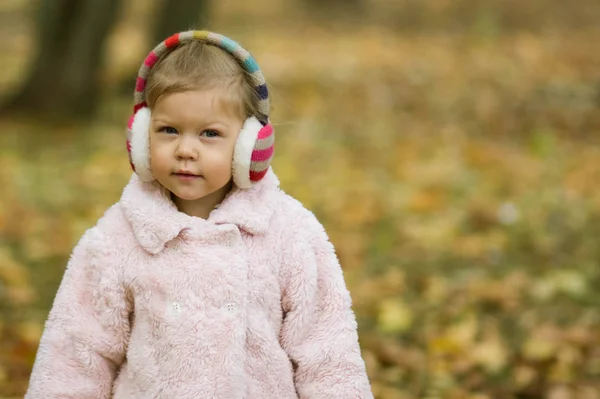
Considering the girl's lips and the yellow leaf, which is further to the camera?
the yellow leaf

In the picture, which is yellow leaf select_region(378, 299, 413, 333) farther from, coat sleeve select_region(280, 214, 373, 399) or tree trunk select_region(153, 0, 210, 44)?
tree trunk select_region(153, 0, 210, 44)

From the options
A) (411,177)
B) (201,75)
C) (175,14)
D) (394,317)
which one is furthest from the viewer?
(175,14)

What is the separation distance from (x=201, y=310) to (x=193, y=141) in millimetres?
432

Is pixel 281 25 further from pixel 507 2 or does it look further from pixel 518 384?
pixel 518 384

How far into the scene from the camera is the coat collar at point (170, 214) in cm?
247

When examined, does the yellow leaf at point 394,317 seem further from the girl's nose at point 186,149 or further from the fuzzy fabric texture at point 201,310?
the girl's nose at point 186,149

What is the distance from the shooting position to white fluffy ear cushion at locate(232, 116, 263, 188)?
248 centimetres

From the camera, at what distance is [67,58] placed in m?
9.38

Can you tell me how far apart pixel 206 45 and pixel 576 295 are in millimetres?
3133

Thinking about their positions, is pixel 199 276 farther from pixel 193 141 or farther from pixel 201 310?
pixel 193 141

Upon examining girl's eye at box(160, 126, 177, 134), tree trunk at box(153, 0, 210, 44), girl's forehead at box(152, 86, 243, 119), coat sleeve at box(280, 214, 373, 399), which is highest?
tree trunk at box(153, 0, 210, 44)

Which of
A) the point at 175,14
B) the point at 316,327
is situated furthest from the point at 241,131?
the point at 175,14

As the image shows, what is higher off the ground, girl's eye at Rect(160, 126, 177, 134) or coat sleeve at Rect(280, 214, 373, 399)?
girl's eye at Rect(160, 126, 177, 134)

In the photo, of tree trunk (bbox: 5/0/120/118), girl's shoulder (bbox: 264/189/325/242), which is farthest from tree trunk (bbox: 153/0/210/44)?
girl's shoulder (bbox: 264/189/325/242)
